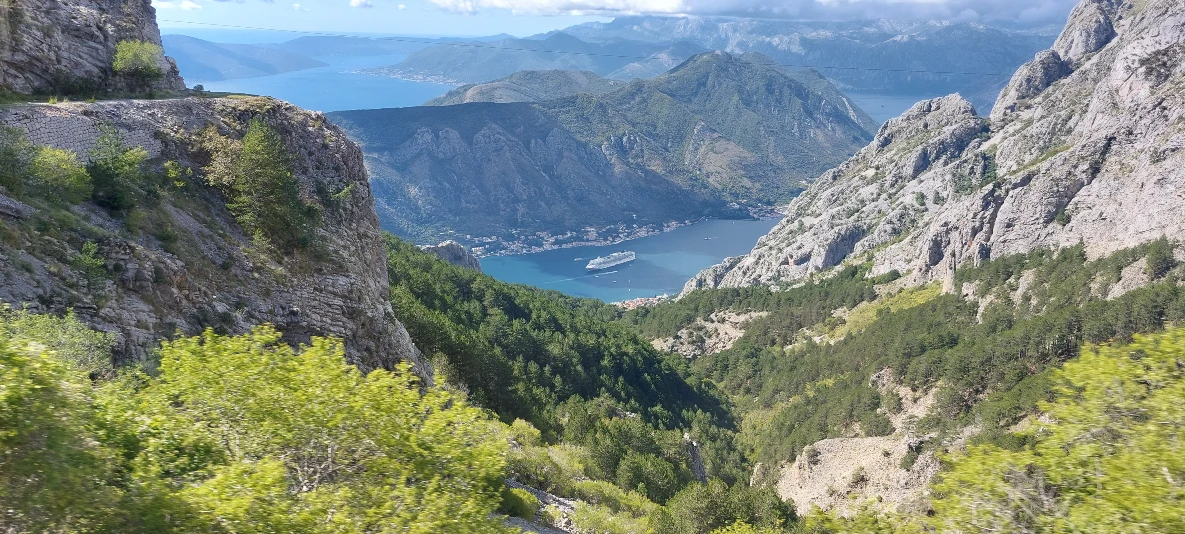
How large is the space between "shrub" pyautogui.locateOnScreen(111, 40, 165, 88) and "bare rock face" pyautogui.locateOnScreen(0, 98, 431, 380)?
17.8 feet

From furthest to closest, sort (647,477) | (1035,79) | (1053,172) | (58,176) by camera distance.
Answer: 1. (1035,79)
2. (1053,172)
3. (647,477)
4. (58,176)

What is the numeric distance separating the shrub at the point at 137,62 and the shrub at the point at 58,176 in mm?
13630

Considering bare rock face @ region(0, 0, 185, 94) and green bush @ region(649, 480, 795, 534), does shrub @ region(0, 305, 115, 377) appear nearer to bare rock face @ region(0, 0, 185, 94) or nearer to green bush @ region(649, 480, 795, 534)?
bare rock face @ region(0, 0, 185, 94)

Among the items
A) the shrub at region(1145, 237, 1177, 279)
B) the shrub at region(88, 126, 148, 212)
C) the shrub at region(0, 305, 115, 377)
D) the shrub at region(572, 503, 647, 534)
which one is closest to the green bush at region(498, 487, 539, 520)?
the shrub at region(572, 503, 647, 534)

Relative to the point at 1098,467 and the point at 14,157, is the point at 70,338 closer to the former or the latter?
the point at 14,157

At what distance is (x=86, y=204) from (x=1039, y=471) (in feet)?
113

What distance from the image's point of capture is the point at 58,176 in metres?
25.2

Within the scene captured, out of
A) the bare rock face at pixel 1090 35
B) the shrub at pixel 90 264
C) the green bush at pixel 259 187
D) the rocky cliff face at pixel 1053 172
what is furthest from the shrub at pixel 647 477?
the bare rock face at pixel 1090 35

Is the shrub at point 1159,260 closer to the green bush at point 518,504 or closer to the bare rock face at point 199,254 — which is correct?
the green bush at point 518,504

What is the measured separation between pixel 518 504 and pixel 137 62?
3529cm

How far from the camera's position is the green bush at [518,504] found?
2689 centimetres

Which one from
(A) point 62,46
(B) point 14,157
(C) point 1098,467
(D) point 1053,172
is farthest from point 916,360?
(A) point 62,46

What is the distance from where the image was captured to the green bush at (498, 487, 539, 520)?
26891mm

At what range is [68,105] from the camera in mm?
30125
